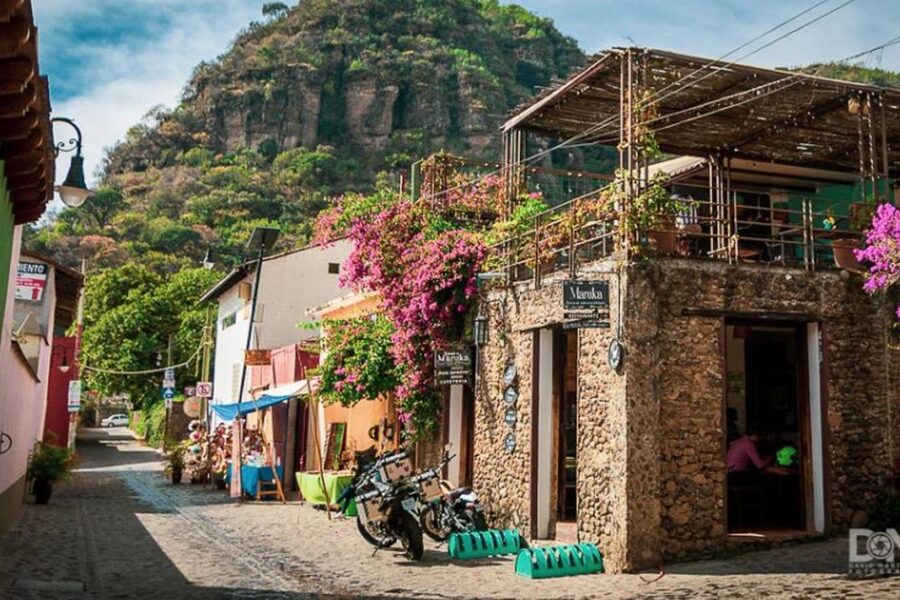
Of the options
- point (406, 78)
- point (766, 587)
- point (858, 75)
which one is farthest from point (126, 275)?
point (406, 78)

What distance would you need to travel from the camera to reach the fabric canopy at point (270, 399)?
1675cm

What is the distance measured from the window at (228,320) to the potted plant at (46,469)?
11.9 m

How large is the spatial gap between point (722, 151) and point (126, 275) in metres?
38.7

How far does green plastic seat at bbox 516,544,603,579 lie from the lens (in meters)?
9.51

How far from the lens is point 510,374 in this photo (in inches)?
494

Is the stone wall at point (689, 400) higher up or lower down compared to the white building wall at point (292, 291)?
Answer: lower down

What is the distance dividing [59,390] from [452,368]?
910 inches

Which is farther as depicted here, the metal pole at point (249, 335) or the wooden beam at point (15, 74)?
the metal pole at point (249, 335)

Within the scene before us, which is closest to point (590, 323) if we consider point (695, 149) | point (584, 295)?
point (584, 295)

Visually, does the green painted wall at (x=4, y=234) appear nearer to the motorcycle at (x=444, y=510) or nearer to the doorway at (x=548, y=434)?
the motorcycle at (x=444, y=510)

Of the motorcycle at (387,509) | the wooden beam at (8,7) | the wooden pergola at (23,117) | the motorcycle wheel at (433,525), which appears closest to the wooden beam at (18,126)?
the wooden pergola at (23,117)

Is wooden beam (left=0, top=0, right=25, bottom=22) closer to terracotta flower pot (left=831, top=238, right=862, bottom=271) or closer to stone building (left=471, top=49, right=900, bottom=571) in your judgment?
stone building (left=471, top=49, right=900, bottom=571)

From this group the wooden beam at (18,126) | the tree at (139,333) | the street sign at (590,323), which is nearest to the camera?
the wooden beam at (18,126)

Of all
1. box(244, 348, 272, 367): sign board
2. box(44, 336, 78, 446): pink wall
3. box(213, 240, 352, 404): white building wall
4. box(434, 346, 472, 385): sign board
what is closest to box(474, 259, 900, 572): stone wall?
box(434, 346, 472, 385): sign board
